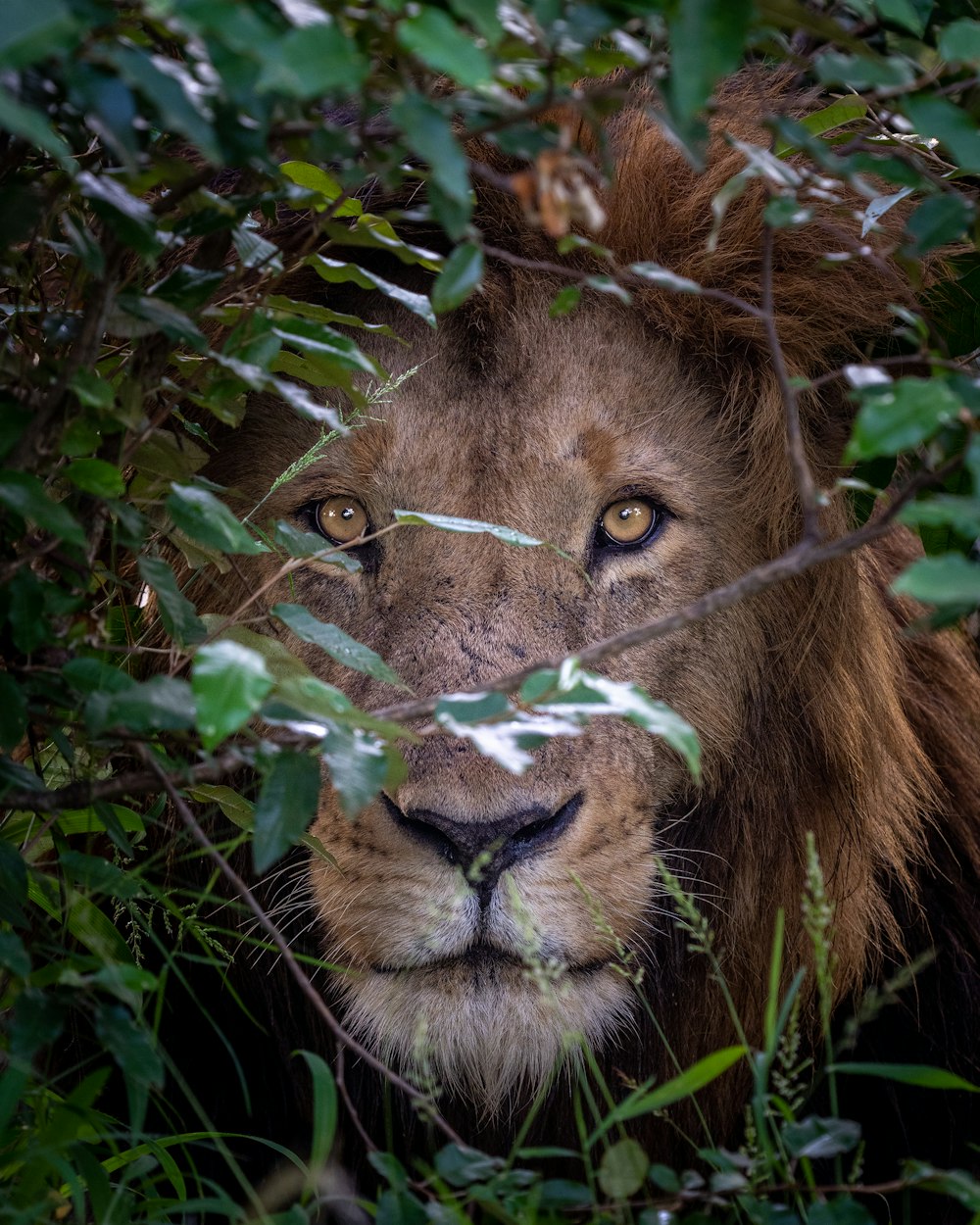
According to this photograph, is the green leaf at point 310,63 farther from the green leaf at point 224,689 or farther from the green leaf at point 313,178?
the green leaf at point 313,178

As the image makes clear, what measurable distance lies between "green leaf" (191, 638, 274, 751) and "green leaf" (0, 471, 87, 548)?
0.32m

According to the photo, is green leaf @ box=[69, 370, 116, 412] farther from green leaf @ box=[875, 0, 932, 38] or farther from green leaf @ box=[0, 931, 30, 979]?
green leaf @ box=[875, 0, 932, 38]

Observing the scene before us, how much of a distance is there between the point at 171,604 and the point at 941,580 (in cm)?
96

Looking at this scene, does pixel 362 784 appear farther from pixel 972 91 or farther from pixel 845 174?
pixel 972 91

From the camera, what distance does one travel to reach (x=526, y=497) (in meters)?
2.29

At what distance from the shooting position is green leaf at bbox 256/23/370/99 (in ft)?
3.32

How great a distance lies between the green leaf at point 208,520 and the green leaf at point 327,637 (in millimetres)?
88

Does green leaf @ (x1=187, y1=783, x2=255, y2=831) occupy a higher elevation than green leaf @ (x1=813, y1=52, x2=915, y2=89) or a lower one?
lower

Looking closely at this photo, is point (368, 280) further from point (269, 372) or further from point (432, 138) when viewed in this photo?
point (432, 138)

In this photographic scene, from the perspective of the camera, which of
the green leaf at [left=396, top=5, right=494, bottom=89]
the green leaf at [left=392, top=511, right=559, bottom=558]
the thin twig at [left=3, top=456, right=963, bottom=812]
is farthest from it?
the green leaf at [left=392, top=511, right=559, bottom=558]

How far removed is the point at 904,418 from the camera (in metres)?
1.24

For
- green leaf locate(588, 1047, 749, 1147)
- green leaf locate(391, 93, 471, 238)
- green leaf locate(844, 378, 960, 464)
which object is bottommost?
green leaf locate(588, 1047, 749, 1147)

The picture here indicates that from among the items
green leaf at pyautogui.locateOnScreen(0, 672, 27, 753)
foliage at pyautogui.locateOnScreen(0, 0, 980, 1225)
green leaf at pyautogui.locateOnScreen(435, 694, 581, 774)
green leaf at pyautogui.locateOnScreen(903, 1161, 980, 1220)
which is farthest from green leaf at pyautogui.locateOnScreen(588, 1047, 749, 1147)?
green leaf at pyautogui.locateOnScreen(0, 672, 27, 753)

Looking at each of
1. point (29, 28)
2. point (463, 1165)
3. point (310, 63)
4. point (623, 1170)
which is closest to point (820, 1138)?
point (623, 1170)
